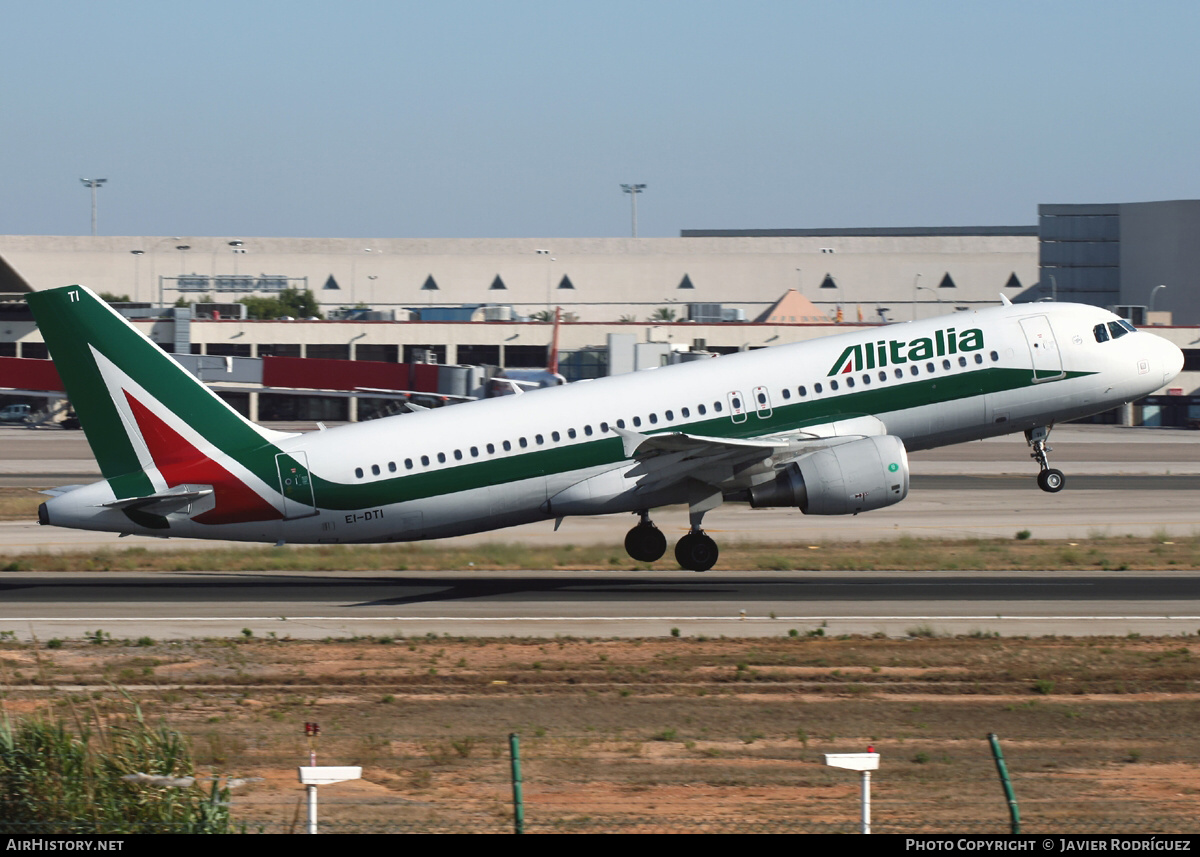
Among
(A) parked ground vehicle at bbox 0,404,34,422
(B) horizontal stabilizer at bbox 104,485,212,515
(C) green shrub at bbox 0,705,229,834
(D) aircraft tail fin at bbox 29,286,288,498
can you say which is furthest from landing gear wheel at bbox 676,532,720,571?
(A) parked ground vehicle at bbox 0,404,34,422

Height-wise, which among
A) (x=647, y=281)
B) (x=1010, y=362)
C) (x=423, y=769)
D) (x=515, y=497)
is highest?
(x=647, y=281)

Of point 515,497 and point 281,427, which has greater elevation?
point 281,427

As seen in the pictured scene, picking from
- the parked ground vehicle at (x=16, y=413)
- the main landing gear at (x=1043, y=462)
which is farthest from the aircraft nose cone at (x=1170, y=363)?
the parked ground vehicle at (x=16, y=413)

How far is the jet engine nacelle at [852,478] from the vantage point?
3231 centimetres

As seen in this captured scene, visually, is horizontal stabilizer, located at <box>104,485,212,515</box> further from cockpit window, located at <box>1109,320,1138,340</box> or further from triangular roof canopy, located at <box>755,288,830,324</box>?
triangular roof canopy, located at <box>755,288,830,324</box>

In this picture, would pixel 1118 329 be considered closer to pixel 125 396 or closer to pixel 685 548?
pixel 685 548

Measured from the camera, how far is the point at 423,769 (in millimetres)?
18359

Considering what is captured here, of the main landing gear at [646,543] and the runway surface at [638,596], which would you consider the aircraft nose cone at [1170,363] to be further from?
the main landing gear at [646,543]

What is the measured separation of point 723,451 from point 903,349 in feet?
18.7

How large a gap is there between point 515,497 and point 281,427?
67.6 meters

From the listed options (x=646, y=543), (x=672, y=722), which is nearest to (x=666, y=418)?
(x=646, y=543)
